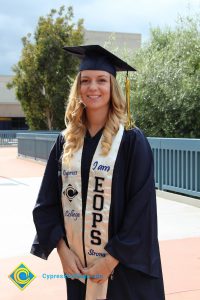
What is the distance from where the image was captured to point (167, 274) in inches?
175

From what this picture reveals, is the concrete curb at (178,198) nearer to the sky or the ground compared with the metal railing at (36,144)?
nearer to the ground

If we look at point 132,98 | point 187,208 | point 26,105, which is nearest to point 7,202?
point 187,208

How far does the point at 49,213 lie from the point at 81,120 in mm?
531

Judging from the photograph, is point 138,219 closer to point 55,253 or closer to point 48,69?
point 55,253

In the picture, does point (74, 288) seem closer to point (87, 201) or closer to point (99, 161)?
point (87, 201)

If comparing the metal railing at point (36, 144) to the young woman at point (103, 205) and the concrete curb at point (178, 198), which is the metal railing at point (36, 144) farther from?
the young woman at point (103, 205)

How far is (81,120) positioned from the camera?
96.5 inches

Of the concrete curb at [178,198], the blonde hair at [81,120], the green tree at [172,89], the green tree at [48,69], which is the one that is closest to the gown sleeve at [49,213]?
the blonde hair at [81,120]

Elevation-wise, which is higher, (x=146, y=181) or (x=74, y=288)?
(x=146, y=181)

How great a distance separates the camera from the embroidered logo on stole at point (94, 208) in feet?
7.24

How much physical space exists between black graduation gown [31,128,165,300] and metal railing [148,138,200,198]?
5.43 m

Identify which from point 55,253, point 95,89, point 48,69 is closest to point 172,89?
point 55,253

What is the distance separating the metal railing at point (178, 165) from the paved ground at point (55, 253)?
8.5 inches

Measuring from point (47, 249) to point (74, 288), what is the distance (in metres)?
0.27
